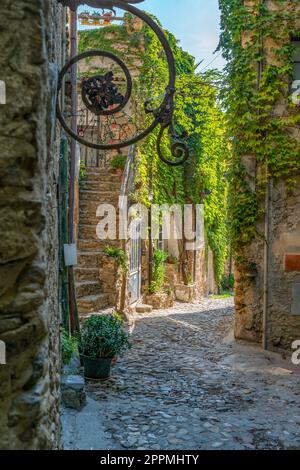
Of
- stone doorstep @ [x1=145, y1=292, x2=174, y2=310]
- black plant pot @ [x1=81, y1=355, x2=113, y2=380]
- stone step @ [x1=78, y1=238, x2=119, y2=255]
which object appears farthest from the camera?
stone doorstep @ [x1=145, y1=292, x2=174, y2=310]

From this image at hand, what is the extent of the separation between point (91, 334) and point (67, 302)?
583 mm

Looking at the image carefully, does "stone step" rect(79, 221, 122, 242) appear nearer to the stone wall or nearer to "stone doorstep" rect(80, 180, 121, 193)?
"stone doorstep" rect(80, 180, 121, 193)

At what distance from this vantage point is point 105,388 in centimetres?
473

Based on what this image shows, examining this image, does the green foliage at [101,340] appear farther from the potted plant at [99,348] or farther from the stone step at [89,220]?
the stone step at [89,220]

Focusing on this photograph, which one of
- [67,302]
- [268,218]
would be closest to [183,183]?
[268,218]

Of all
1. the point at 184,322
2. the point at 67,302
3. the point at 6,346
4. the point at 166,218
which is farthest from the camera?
the point at 166,218

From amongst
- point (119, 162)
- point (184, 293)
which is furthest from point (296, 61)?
point (184, 293)

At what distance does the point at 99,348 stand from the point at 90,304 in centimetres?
215

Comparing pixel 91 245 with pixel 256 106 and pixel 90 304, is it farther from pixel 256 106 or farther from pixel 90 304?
pixel 256 106

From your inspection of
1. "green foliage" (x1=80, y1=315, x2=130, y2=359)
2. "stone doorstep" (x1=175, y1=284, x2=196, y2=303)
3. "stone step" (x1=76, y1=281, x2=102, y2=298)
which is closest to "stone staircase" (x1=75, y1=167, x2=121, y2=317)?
"stone step" (x1=76, y1=281, x2=102, y2=298)

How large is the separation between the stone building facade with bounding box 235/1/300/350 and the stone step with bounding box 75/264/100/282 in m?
2.51

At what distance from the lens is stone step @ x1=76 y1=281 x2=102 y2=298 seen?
7.30 m

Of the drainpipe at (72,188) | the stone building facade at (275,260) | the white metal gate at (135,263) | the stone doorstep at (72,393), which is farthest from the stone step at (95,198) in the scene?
the stone doorstep at (72,393)
